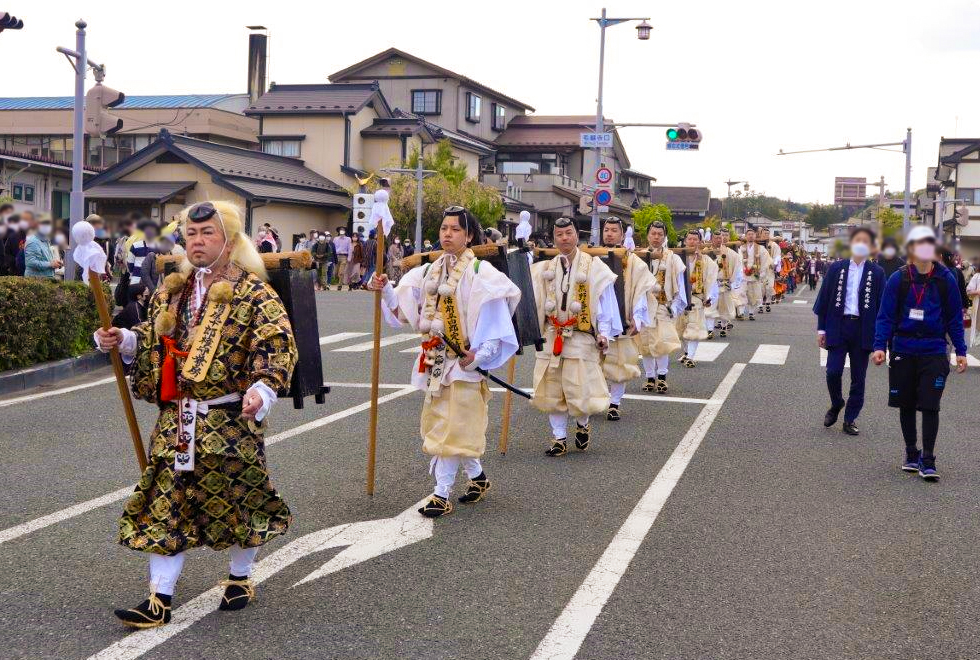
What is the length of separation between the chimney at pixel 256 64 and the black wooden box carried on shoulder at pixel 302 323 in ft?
171

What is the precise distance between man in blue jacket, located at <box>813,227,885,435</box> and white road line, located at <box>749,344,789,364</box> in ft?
19.3

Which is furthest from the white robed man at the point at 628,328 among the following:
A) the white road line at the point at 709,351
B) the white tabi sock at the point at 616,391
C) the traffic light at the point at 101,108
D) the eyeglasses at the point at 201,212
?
the white road line at the point at 709,351

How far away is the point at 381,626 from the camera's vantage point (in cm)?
444

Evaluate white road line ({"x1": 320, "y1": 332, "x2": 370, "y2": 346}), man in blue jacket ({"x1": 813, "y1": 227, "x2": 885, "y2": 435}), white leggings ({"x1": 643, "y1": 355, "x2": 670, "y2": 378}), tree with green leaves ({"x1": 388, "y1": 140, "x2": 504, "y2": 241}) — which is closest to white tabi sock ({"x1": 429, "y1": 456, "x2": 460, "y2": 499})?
man in blue jacket ({"x1": 813, "y1": 227, "x2": 885, "y2": 435})

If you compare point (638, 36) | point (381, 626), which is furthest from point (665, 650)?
A: point (638, 36)

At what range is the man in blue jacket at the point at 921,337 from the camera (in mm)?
7180

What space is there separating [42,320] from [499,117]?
54525 millimetres

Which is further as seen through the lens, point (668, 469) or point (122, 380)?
point (668, 469)

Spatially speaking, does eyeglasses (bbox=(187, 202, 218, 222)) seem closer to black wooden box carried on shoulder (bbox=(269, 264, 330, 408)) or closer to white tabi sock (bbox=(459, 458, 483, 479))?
black wooden box carried on shoulder (bbox=(269, 264, 330, 408))

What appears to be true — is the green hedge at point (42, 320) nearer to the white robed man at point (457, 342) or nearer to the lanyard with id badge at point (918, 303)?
the white robed man at point (457, 342)

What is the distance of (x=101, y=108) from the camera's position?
35.8 ft

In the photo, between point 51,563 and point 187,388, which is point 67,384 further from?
point 187,388

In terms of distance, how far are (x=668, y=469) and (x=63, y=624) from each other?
4.58 metres

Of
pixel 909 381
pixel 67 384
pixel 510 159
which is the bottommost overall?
pixel 67 384
